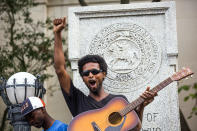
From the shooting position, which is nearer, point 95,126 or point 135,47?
point 95,126

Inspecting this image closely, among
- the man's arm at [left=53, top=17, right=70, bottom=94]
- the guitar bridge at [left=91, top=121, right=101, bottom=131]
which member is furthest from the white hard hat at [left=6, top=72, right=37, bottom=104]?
the guitar bridge at [left=91, top=121, right=101, bottom=131]

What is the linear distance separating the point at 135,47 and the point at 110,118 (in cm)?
147

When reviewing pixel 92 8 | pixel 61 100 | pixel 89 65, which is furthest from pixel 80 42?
pixel 61 100

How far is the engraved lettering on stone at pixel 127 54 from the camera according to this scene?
467 centimetres

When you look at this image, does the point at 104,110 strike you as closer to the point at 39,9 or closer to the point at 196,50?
the point at 196,50

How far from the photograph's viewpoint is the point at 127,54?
4754mm

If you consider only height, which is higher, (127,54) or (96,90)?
(127,54)

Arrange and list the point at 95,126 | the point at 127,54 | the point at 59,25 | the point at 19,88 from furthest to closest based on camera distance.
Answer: the point at 127,54 < the point at 59,25 < the point at 19,88 < the point at 95,126

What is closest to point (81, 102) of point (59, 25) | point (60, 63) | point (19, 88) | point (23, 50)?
point (60, 63)

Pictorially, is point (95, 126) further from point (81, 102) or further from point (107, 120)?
point (81, 102)

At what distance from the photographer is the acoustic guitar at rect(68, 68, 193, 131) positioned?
346cm

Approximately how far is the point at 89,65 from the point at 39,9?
6263 mm

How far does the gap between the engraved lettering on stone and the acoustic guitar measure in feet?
3.54

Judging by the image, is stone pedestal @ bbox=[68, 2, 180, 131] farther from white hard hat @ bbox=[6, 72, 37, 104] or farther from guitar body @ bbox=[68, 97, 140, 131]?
guitar body @ bbox=[68, 97, 140, 131]
